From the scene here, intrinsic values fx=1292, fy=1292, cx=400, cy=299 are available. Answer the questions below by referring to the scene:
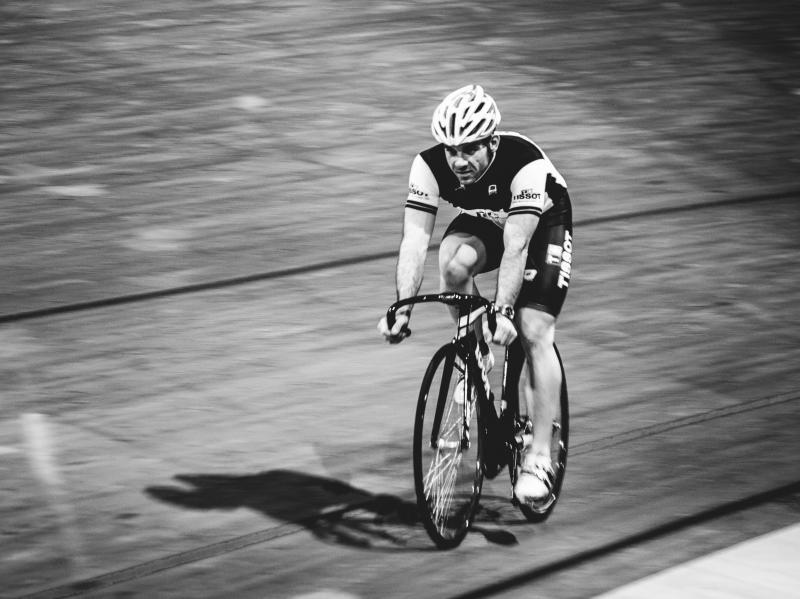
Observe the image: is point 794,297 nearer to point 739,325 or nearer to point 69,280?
point 739,325

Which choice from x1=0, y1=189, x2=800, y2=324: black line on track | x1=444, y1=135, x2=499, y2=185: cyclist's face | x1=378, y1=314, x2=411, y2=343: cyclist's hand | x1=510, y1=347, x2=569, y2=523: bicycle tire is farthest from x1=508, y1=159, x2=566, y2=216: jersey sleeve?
x1=0, y1=189, x2=800, y2=324: black line on track

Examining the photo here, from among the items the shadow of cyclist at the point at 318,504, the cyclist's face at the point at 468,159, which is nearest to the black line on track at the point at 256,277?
the shadow of cyclist at the point at 318,504

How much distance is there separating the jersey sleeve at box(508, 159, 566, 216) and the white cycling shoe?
1.08m

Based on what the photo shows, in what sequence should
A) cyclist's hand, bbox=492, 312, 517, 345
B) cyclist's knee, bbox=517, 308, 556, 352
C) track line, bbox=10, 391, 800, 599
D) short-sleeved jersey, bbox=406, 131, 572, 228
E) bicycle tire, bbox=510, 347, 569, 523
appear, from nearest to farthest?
cyclist's hand, bbox=492, 312, 517, 345, track line, bbox=10, 391, 800, 599, short-sleeved jersey, bbox=406, 131, 572, 228, cyclist's knee, bbox=517, 308, 556, 352, bicycle tire, bbox=510, 347, 569, 523

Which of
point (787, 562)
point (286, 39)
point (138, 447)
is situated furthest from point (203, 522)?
point (286, 39)

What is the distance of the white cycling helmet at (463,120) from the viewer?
505cm

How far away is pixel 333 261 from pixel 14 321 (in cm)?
223

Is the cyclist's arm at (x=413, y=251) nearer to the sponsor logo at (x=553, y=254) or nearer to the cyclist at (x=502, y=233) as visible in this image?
the cyclist at (x=502, y=233)

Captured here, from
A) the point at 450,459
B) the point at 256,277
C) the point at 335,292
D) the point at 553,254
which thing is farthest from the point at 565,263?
the point at 256,277

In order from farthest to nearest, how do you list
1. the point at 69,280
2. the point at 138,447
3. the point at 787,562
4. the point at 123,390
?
the point at 69,280 → the point at 123,390 → the point at 138,447 → the point at 787,562

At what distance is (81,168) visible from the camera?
10.7 m

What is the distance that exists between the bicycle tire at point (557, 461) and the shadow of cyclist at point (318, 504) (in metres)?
0.17

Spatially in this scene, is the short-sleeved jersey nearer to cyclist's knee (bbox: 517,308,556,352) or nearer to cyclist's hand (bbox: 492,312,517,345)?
cyclist's knee (bbox: 517,308,556,352)

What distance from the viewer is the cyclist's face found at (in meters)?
5.12
